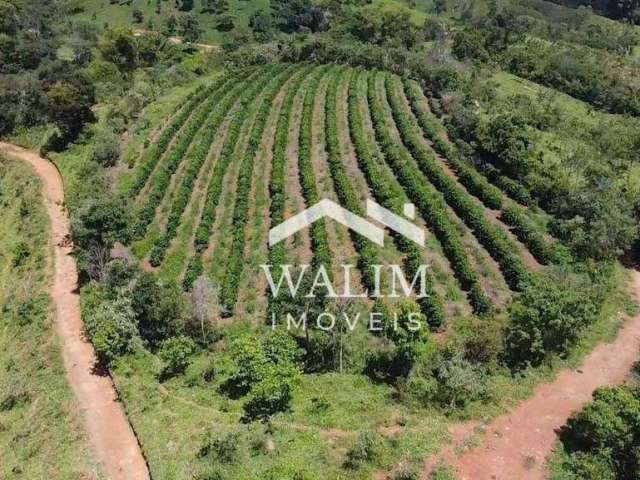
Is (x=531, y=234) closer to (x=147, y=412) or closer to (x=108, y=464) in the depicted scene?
(x=147, y=412)

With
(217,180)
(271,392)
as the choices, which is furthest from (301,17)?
(271,392)

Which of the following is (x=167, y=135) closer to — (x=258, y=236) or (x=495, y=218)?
(x=258, y=236)

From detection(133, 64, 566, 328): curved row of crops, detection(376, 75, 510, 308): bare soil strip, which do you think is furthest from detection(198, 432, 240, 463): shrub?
detection(376, 75, 510, 308): bare soil strip

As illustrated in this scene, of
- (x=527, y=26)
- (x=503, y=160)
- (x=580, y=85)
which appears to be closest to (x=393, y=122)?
(x=503, y=160)

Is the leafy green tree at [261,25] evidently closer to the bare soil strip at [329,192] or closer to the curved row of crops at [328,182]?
the curved row of crops at [328,182]

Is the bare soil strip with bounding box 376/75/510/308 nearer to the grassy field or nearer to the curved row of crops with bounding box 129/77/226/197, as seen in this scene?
the grassy field

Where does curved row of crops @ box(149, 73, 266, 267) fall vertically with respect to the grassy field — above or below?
above
